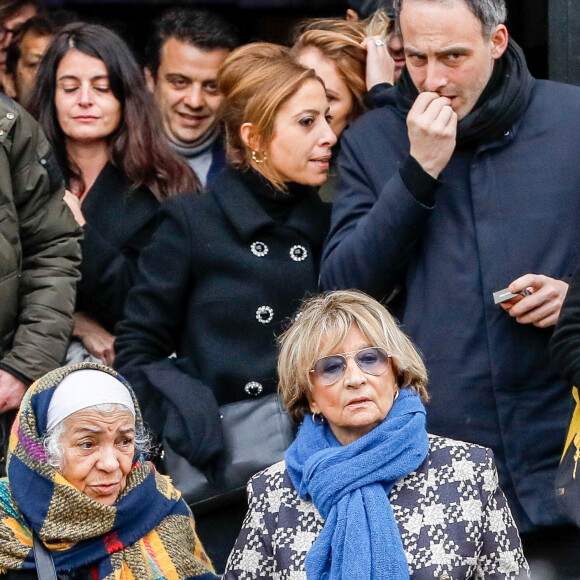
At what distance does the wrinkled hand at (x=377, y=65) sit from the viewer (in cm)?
534

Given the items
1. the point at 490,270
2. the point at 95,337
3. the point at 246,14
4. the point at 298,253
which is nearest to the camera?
the point at 490,270

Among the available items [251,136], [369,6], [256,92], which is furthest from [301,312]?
[369,6]

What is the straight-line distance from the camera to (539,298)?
4.34 metres

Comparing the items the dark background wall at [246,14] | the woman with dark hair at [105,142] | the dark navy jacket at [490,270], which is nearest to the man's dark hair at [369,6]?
the dark background wall at [246,14]

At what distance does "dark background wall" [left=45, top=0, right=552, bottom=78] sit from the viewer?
19.8ft

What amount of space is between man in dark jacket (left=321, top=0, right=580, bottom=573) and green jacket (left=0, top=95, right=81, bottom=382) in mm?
1018

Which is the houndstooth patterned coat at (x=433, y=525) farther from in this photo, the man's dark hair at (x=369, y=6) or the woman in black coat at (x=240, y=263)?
the man's dark hair at (x=369, y=6)

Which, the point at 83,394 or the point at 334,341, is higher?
the point at 334,341

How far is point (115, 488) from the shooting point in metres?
4.22

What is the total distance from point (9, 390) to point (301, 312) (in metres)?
1.15

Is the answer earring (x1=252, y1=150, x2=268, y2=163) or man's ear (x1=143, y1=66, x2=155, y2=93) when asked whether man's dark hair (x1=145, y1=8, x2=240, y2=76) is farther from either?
earring (x1=252, y1=150, x2=268, y2=163)

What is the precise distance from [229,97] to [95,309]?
93 cm

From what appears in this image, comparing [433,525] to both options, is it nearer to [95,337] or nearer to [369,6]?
[95,337]

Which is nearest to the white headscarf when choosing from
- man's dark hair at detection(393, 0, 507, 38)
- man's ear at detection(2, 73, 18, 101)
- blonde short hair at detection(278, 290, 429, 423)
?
blonde short hair at detection(278, 290, 429, 423)
